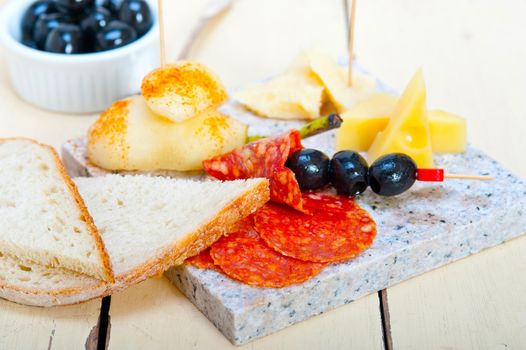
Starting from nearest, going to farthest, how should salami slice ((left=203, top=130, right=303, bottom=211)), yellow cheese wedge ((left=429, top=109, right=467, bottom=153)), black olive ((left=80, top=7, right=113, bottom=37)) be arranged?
salami slice ((left=203, top=130, right=303, bottom=211)), yellow cheese wedge ((left=429, top=109, right=467, bottom=153)), black olive ((left=80, top=7, right=113, bottom=37))

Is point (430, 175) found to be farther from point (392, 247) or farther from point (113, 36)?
point (113, 36)

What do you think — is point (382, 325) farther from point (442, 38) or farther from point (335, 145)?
point (442, 38)

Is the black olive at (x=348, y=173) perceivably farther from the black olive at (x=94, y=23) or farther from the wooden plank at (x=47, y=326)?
the black olive at (x=94, y=23)

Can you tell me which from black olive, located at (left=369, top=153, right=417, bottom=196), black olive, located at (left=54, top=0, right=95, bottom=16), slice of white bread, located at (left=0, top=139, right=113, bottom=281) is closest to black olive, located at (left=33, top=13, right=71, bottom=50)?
black olive, located at (left=54, top=0, right=95, bottom=16)

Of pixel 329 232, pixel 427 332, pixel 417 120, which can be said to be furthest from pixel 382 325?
pixel 417 120

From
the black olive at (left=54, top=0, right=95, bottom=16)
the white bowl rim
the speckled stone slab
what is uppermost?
the black olive at (left=54, top=0, right=95, bottom=16)

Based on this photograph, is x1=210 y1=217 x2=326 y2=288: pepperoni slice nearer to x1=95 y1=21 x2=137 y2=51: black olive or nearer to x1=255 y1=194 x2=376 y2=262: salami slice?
x1=255 y1=194 x2=376 y2=262: salami slice

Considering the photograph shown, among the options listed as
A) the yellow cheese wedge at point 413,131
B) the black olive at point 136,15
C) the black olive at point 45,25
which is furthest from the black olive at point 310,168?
the black olive at point 45,25
